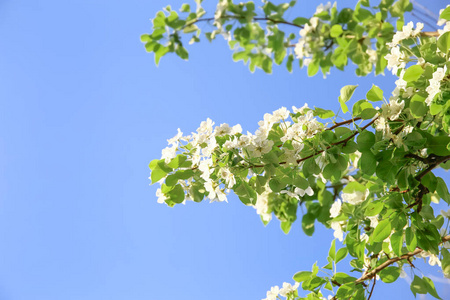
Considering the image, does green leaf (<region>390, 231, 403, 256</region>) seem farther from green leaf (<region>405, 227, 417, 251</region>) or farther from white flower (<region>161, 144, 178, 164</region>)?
white flower (<region>161, 144, 178, 164</region>)

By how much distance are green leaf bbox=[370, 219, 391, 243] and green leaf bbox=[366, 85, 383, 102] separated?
0.25m

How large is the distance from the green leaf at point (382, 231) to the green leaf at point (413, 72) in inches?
11.1

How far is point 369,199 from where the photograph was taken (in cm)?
80

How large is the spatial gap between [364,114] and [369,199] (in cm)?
21

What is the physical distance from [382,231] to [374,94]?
0.27 m

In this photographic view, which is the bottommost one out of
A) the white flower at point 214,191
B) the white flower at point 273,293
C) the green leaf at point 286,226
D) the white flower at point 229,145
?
the white flower at point 273,293

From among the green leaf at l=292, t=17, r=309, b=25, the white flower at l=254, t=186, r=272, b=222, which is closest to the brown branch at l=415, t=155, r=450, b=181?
the white flower at l=254, t=186, r=272, b=222

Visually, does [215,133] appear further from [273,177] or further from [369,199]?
[369,199]

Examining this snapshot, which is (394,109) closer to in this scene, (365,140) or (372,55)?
(365,140)

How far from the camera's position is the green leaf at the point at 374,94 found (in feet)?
2.36

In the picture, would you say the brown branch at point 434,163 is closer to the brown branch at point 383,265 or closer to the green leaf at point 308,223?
the brown branch at point 383,265

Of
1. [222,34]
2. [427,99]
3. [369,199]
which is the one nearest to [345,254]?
[369,199]

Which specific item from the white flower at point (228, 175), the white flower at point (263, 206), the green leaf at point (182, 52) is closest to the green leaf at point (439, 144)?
the white flower at point (228, 175)

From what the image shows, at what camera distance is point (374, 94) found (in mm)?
Result: 729
